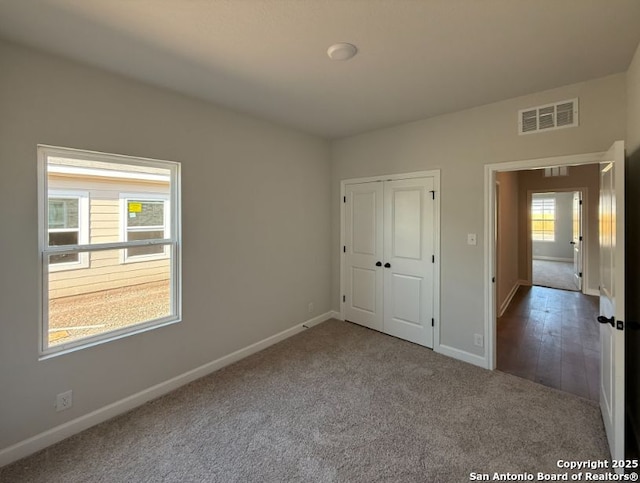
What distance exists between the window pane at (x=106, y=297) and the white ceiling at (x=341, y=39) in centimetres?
150

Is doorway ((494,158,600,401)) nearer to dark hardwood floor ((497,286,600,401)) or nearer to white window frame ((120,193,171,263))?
dark hardwood floor ((497,286,600,401))

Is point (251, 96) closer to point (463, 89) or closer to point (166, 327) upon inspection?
point (463, 89)

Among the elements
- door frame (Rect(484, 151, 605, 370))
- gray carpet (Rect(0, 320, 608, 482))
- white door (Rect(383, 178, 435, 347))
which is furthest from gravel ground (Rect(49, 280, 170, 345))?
door frame (Rect(484, 151, 605, 370))

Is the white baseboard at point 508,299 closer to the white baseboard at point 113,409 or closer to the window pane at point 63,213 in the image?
the white baseboard at point 113,409

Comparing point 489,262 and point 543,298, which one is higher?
point 489,262

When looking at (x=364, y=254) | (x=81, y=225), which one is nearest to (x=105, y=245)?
(x=81, y=225)

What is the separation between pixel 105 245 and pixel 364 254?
290cm

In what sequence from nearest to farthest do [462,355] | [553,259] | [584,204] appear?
[462,355], [584,204], [553,259]

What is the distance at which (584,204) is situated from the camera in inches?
239

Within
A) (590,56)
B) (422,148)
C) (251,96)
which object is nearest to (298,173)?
(251,96)

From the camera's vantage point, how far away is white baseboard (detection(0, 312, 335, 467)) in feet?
6.16

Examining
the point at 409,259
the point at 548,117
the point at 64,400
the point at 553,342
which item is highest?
the point at 548,117

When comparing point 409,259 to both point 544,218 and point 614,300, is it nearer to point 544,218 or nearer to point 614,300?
point 614,300

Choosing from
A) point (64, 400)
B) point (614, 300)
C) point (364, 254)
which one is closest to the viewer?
point (614, 300)
